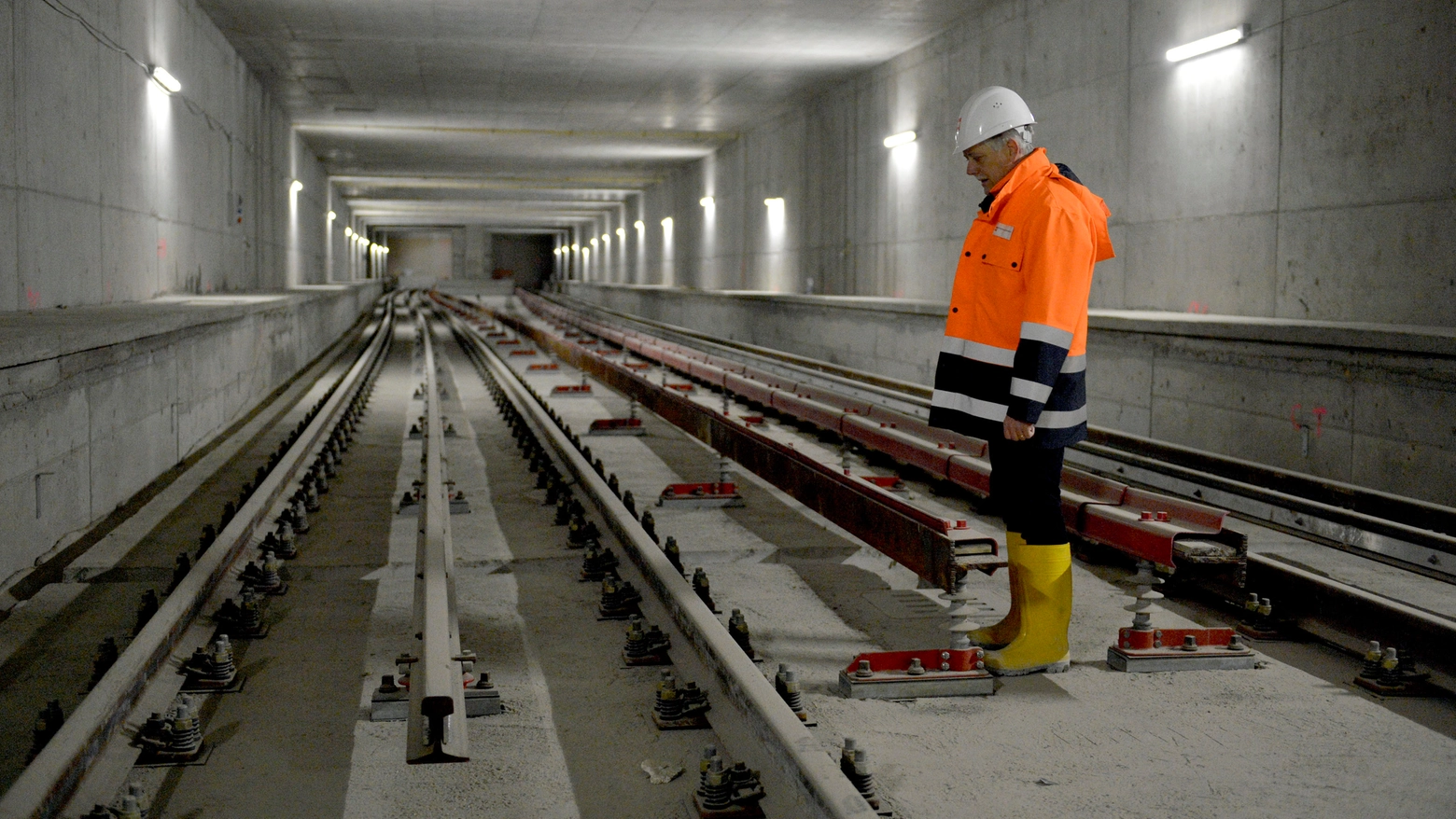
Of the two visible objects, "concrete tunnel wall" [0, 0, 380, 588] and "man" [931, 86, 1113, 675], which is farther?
"concrete tunnel wall" [0, 0, 380, 588]

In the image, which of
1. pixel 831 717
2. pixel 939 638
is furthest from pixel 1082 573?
pixel 831 717

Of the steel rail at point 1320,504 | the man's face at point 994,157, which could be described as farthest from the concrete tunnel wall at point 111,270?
the steel rail at point 1320,504

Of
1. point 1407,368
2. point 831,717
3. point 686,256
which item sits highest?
point 686,256

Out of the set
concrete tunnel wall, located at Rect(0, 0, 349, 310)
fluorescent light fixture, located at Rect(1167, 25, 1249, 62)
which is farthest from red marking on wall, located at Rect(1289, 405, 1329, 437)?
concrete tunnel wall, located at Rect(0, 0, 349, 310)

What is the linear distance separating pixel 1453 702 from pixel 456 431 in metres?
9.57

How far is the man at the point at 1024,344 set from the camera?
4.20 meters

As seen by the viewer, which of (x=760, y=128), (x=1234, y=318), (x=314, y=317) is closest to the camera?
(x=1234, y=318)

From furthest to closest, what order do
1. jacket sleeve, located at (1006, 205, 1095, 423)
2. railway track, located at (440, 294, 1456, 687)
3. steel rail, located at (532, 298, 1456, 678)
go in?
1. railway track, located at (440, 294, 1456, 687)
2. steel rail, located at (532, 298, 1456, 678)
3. jacket sleeve, located at (1006, 205, 1095, 423)

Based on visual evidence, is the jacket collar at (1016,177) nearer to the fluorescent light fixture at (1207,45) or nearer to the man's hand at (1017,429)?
the man's hand at (1017,429)

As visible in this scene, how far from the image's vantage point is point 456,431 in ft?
40.7

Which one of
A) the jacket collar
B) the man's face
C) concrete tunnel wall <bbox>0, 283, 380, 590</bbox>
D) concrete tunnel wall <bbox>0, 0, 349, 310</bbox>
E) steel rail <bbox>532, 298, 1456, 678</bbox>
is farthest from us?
concrete tunnel wall <bbox>0, 0, 349, 310</bbox>

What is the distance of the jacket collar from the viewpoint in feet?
14.3

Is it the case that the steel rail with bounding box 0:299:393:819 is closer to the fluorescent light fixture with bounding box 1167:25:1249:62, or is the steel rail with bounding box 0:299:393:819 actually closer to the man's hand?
the man's hand

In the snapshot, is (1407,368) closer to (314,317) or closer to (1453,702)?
(1453,702)
